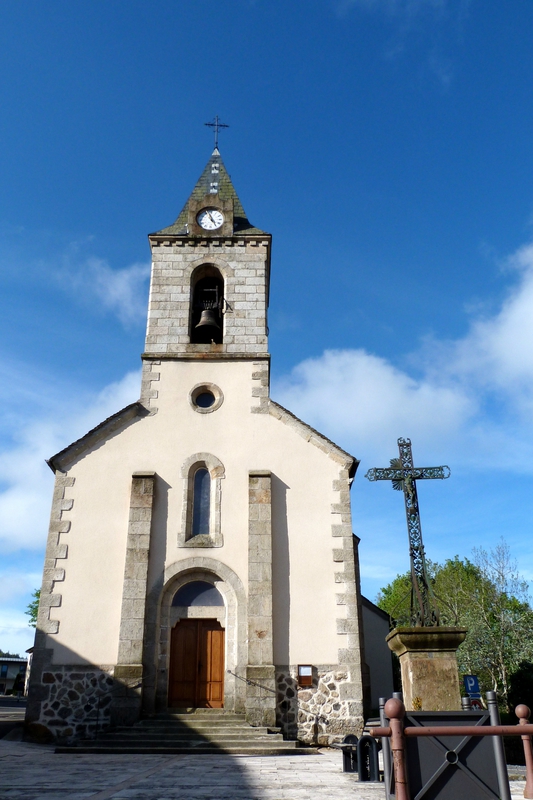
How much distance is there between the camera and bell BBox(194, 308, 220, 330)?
15.9 metres

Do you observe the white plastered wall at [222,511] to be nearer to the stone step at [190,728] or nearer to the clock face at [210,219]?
the stone step at [190,728]

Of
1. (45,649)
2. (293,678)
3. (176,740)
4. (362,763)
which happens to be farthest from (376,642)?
(362,763)

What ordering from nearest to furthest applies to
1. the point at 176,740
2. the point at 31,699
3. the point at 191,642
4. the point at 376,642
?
the point at 176,740, the point at 31,699, the point at 191,642, the point at 376,642

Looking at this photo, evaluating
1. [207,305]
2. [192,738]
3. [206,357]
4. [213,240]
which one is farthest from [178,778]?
[213,240]

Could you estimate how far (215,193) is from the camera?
1811 centimetres

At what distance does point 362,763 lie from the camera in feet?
23.5

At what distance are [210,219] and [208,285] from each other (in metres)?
1.83

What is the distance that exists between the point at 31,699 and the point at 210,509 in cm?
503

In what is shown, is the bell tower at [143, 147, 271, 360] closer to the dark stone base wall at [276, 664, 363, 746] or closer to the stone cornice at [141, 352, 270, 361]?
the stone cornice at [141, 352, 270, 361]

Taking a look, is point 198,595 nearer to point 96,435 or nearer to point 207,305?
point 96,435

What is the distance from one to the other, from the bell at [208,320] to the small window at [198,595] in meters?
6.31

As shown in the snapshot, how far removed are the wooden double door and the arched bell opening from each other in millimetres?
6794

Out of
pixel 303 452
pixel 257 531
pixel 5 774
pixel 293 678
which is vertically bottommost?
pixel 5 774

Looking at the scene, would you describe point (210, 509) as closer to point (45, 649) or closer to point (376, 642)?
point (45, 649)
